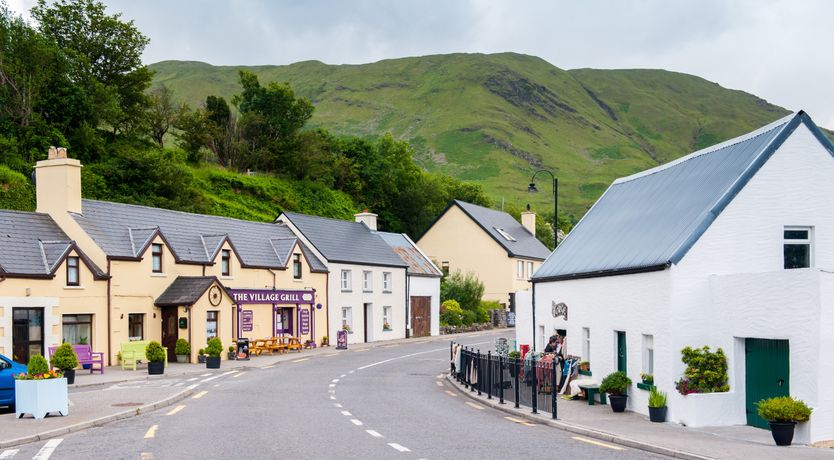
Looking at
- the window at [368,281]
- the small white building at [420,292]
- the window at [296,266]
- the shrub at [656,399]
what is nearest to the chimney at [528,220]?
the small white building at [420,292]

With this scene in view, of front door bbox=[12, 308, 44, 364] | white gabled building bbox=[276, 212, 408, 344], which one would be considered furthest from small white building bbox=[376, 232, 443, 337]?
front door bbox=[12, 308, 44, 364]

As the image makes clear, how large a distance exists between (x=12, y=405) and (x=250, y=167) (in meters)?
58.4

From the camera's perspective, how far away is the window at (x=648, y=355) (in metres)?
22.2

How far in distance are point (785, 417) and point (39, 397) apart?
51.2 feet

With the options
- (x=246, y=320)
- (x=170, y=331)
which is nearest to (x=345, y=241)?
(x=246, y=320)

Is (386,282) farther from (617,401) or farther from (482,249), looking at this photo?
(617,401)

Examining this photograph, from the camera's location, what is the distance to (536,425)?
1933cm

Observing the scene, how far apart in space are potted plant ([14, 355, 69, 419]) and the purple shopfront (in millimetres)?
23265

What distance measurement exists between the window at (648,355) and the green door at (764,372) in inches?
109

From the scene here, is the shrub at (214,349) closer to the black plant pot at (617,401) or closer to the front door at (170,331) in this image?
the front door at (170,331)

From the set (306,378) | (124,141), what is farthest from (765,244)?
(124,141)

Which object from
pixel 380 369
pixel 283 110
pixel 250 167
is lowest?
pixel 380 369

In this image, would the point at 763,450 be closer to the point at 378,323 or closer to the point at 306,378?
the point at 306,378

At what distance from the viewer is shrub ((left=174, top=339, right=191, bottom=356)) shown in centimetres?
3975
